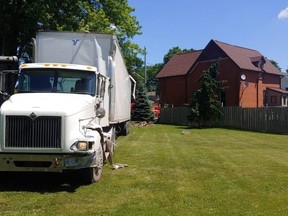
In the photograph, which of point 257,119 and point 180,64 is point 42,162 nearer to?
point 257,119

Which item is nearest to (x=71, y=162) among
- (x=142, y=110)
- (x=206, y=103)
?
(x=206, y=103)

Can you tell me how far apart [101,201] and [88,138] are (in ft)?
4.84

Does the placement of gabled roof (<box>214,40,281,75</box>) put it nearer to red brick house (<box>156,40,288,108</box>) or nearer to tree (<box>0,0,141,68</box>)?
red brick house (<box>156,40,288,108</box>)

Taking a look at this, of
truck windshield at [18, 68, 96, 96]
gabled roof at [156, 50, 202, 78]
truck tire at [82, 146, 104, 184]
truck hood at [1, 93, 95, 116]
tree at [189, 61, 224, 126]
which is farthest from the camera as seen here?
gabled roof at [156, 50, 202, 78]

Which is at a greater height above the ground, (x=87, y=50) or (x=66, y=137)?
(x=87, y=50)

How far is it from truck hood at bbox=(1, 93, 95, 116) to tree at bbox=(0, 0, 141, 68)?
16.4m

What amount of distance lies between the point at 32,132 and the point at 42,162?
626mm

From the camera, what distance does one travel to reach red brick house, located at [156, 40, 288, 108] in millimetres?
45156

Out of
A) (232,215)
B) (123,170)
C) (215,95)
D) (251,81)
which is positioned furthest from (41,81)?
(251,81)

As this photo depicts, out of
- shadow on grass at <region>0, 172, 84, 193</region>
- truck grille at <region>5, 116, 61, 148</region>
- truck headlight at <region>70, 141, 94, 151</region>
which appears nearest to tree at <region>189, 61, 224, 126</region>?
shadow on grass at <region>0, 172, 84, 193</region>

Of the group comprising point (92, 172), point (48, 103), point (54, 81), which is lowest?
point (92, 172)

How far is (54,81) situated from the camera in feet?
32.9

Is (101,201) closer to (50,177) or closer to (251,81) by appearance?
(50,177)

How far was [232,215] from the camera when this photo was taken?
22.1 feet
